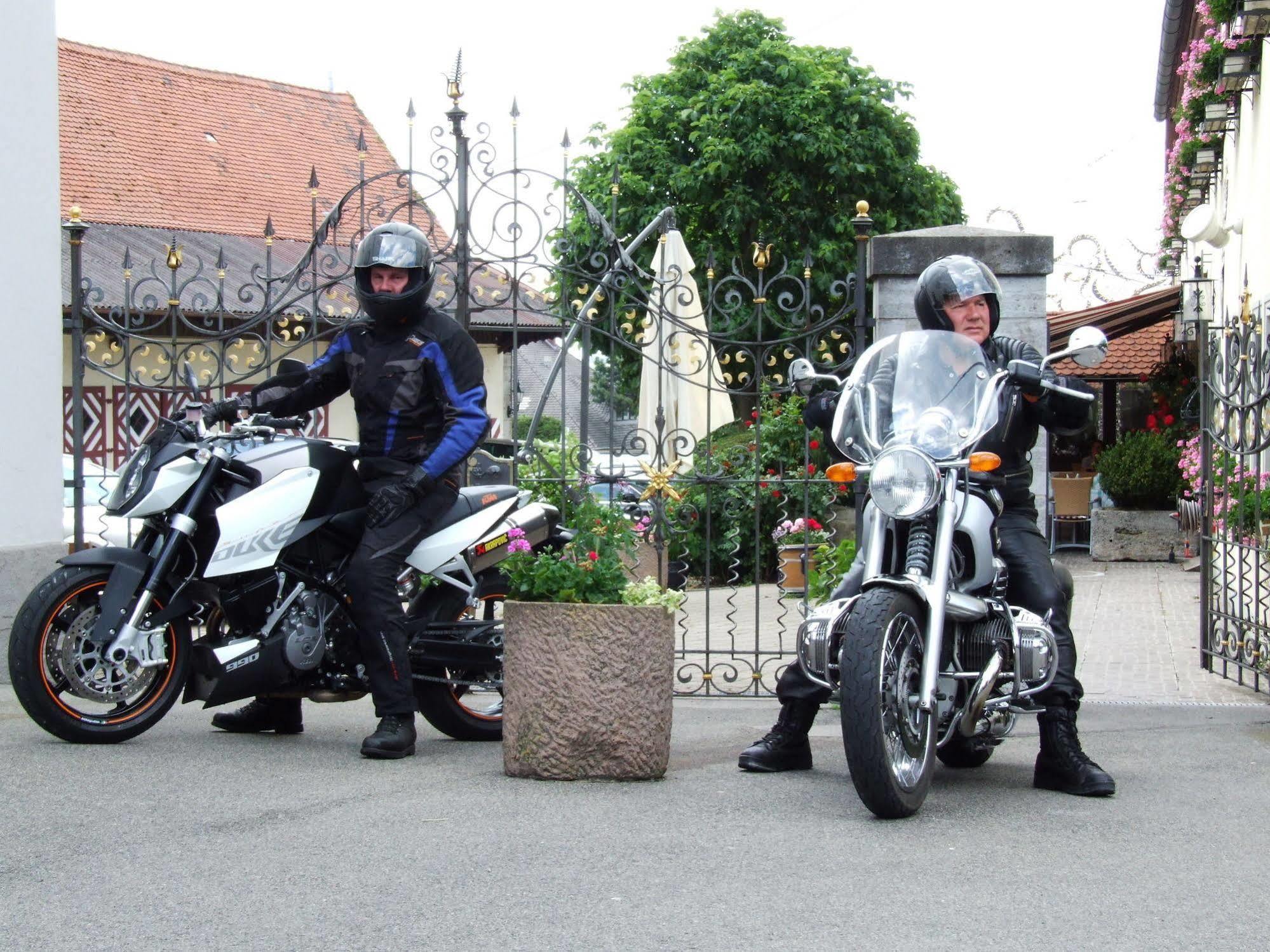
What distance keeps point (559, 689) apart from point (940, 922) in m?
1.91

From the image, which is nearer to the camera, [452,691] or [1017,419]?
[1017,419]

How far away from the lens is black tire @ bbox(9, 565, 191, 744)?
5.56 meters

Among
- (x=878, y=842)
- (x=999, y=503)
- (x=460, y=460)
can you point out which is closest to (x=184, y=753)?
(x=460, y=460)

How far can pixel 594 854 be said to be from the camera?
4.36m

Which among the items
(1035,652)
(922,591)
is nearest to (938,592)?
(922,591)

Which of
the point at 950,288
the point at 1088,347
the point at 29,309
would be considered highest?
the point at 29,309

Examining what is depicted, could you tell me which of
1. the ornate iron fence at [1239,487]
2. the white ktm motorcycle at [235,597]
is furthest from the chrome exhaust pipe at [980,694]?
the ornate iron fence at [1239,487]

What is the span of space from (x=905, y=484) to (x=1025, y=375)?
612 millimetres

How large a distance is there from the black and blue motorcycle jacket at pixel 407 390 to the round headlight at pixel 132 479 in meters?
0.51

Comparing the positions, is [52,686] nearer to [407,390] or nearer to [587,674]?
[407,390]

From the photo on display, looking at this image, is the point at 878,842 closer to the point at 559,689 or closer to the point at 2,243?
the point at 559,689

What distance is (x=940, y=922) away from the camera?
3.72 m

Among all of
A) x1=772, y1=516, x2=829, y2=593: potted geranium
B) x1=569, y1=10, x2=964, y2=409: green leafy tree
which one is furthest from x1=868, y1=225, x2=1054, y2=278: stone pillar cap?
x1=569, y1=10, x2=964, y2=409: green leafy tree

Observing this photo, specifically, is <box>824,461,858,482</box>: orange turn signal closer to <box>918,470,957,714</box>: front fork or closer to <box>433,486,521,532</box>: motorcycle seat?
<box>918,470,957,714</box>: front fork
